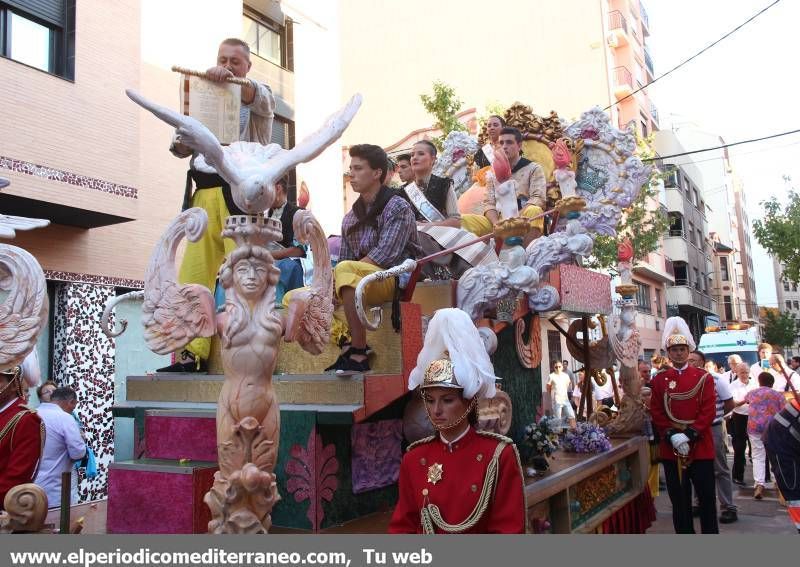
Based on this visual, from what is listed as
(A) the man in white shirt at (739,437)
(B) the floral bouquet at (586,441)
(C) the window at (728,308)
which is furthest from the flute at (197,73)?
(C) the window at (728,308)

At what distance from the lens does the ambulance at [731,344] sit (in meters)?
21.0

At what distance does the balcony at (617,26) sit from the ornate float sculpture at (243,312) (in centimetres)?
2708

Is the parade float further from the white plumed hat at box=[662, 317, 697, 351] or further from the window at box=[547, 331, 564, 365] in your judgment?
the window at box=[547, 331, 564, 365]

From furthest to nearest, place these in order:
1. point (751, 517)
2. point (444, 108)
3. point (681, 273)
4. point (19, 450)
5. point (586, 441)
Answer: point (681, 273), point (444, 108), point (751, 517), point (586, 441), point (19, 450)

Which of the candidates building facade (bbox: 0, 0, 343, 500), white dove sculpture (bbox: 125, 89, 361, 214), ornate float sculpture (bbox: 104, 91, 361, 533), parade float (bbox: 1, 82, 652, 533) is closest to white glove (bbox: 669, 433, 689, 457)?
parade float (bbox: 1, 82, 652, 533)

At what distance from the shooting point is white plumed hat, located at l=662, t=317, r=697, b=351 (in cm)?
607

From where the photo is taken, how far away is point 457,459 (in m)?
2.60

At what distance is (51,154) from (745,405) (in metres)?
10.5

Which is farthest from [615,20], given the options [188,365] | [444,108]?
[188,365]

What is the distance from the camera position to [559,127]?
23.7ft

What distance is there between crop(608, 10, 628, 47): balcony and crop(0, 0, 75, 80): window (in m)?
22.0

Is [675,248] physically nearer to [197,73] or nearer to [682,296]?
[682,296]

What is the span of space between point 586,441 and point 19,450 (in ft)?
13.8
